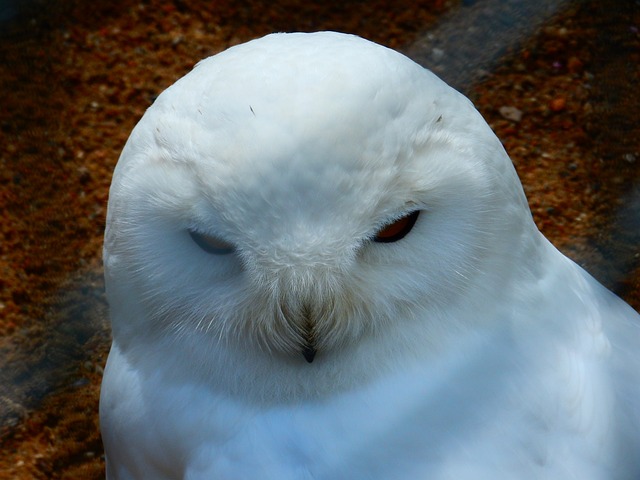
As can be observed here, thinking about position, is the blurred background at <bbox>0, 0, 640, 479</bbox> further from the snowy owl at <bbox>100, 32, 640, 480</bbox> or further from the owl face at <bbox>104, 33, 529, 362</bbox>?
the owl face at <bbox>104, 33, 529, 362</bbox>

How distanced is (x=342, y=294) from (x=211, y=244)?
0.20m

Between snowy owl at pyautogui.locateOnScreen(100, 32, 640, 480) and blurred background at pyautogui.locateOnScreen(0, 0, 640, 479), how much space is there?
26.0 inches

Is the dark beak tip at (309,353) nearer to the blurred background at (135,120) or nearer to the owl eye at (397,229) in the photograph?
the owl eye at (397,229)

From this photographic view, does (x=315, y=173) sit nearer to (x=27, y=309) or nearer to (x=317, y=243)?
(x=317, y=243)

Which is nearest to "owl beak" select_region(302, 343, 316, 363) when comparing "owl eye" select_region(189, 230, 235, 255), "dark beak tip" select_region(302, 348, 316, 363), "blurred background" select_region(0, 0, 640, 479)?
"dark beak tip" select_region(302, 348, 316, 363)

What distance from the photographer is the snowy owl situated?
3.77 ft

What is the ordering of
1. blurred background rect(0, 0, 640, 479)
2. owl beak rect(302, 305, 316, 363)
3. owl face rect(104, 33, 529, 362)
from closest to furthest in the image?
owl face rect(104, 33, 529, 362), owl beak rect(302, 305, 316, 363), blurred background rect(0, 0, 640, 479)

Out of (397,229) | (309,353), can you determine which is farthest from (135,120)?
(397,229)

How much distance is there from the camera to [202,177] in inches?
45.9

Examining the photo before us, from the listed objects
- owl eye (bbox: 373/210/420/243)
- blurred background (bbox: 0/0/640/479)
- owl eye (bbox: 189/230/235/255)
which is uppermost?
owl eye (bbox: 189/230/235/255)

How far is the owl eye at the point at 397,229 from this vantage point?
120 cm

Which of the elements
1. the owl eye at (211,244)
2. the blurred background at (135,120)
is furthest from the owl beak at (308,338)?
the blurred background at (135,120)

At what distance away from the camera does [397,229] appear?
1.21 metres

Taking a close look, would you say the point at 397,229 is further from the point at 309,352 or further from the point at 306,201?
the point at 309,352
